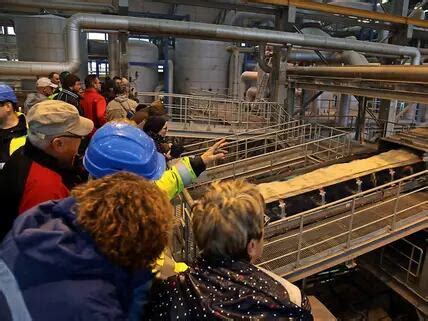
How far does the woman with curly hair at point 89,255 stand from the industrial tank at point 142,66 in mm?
12588

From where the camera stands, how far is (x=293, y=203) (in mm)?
4047

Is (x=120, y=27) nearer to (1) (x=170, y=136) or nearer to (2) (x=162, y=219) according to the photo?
→ (1) (x=170, y=136)

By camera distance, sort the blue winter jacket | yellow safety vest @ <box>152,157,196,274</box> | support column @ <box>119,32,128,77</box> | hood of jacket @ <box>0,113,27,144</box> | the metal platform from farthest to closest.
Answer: the metal platform, support column @ <box>119,32,128,77</box>, hood of jacket @ <box>0,113,27,144</box>, yellow safety vest @ <box>152,157,196,274</box>, the blue winter jacket

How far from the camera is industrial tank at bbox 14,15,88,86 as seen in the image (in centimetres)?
991

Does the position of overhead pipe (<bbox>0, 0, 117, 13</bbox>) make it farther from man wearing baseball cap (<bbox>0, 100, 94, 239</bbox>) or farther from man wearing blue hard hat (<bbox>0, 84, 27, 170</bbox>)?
man wearing baseball cap (<bbox>0, 100, 94, 239</bbox>)

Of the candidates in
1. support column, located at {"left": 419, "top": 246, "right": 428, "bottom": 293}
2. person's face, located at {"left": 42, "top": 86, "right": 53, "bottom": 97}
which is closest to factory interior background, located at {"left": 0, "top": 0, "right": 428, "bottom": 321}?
support column, located at {"left": 419, "top": 246, "right": 428, "bottom": 293}

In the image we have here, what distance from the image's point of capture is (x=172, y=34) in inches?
291

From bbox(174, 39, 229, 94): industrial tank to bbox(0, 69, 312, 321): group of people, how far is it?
12292 mm

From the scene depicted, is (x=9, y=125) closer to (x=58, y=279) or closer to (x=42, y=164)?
(x=42, y=164)

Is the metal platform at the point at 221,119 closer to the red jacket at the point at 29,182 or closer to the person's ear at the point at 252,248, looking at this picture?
the red jacket at the point at 29,182

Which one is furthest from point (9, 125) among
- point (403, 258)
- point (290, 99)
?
point (290, 99)

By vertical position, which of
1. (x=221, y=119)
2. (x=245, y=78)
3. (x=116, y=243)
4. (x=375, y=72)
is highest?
(x=375, y=72)

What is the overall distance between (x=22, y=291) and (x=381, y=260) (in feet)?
14.7

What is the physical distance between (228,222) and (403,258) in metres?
4.16
